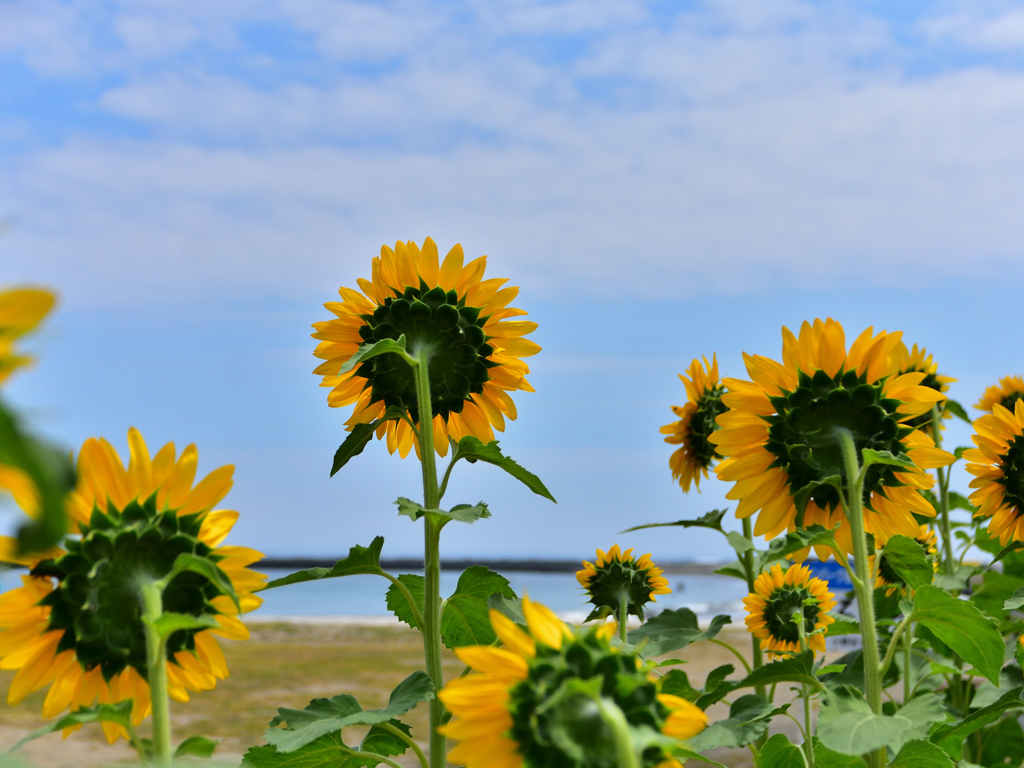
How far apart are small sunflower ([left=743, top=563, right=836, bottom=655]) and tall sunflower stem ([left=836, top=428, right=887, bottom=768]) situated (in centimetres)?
103

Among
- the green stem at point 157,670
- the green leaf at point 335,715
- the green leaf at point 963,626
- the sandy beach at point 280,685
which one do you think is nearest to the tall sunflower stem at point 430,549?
the green leaf at point 335,715

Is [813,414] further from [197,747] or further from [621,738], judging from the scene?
[197,747]

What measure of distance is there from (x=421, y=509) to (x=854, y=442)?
632 millimetres

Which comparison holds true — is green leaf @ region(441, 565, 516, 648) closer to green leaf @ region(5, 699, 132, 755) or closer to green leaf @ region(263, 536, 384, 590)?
green leaf @ region(263, 536, 384, 590)

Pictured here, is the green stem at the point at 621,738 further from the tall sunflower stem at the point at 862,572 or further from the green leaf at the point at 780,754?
the green leaf at the point at 780,754

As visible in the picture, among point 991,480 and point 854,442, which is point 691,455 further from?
point 854,442

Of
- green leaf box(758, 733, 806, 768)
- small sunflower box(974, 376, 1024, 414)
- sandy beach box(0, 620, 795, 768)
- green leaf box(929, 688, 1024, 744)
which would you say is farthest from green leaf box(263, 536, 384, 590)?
sandy beach box(0, 620, 795, 768)

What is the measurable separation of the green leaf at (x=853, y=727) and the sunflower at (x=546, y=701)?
0.45 metres

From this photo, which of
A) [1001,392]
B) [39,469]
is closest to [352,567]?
[39,469]

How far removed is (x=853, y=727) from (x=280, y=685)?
7.92m

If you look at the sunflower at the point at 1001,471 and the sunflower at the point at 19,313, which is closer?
the sunflower at the point at 19,313

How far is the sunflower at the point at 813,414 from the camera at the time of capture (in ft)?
4.19

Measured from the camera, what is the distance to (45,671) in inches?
33.5

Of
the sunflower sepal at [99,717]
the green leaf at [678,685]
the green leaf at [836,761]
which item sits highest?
the sunflower sepal at [99,717]
